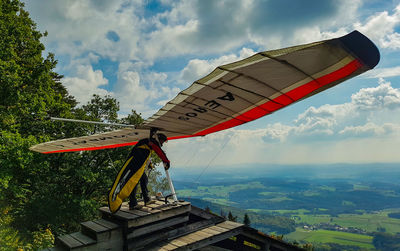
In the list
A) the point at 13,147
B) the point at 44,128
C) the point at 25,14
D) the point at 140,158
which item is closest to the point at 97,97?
the point at 44,128

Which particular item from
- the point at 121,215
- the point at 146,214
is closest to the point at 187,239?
the point at 146,214

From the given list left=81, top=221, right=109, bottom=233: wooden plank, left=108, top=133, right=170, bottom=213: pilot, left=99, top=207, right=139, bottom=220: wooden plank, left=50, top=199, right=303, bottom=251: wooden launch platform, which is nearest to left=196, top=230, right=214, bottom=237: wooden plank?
left=50, top=199, right=303, bottom=251: wooden launch platform

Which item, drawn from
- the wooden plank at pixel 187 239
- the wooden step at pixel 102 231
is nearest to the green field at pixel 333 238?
the wooden plank at pixel 187 239

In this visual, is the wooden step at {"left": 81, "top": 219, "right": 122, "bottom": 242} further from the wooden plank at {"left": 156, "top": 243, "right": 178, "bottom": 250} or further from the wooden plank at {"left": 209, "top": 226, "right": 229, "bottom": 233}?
the wooden plank at {"left": 209, "top": 226, "right": 229, "bottom": 233}

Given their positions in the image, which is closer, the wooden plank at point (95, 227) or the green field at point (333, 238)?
the wooden plank at point (95, 227)

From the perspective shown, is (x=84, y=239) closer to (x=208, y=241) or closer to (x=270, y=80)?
(x=208, y=241)

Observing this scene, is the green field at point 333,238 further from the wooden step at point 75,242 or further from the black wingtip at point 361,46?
the black wingtip at point 361,46
